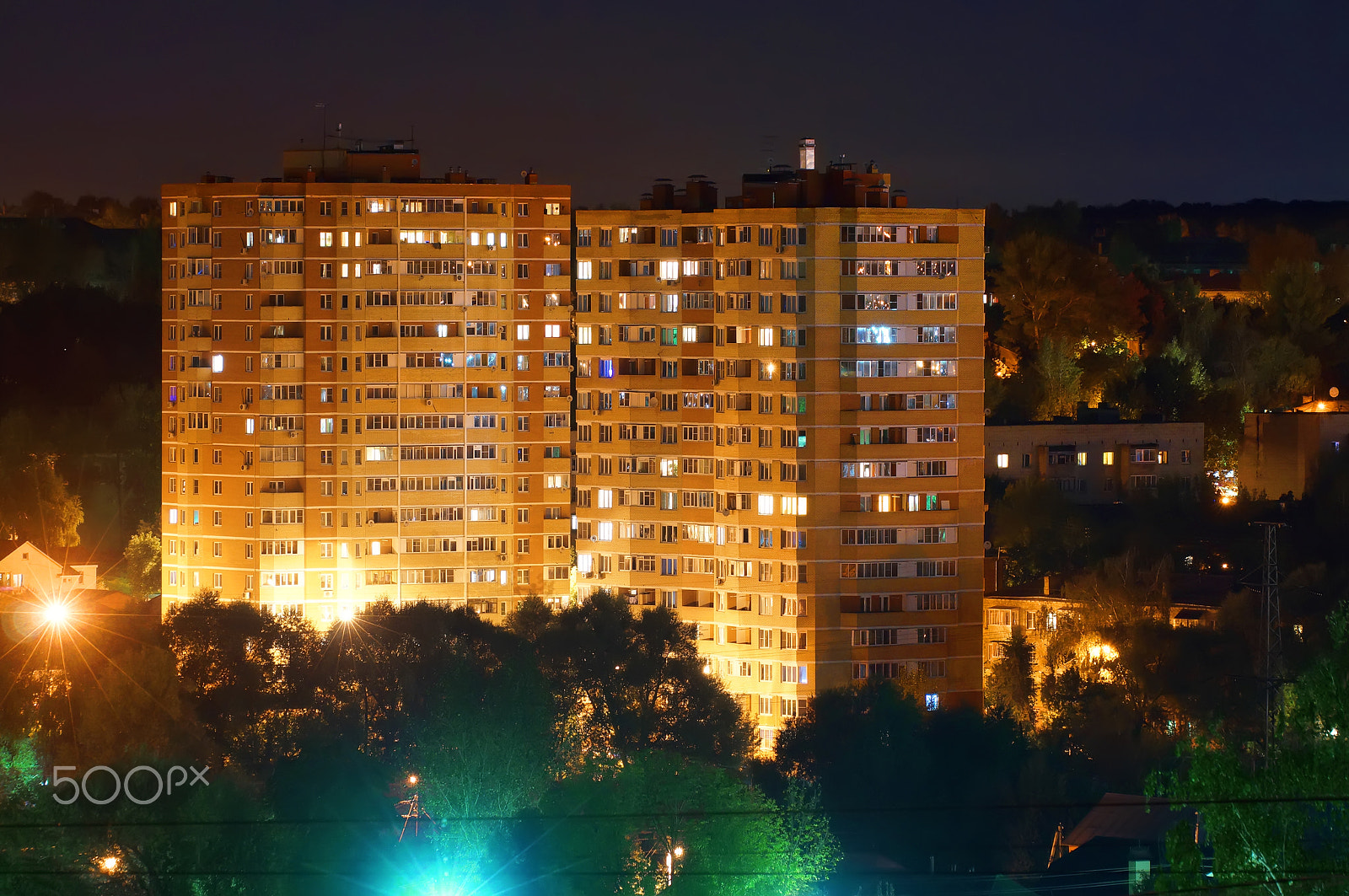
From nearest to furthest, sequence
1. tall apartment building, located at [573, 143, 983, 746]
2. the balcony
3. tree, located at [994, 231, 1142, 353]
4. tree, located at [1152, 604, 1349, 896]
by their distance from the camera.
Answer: tree, located at [1152, 604, 1349, 896] → tall apartment building, located at [573, 143, 983, 746] → the balcony → tree, located at [994, 231, 1142, 353]

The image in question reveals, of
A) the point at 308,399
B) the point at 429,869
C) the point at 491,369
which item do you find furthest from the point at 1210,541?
the point at 429,869

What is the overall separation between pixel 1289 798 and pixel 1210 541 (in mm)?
37318

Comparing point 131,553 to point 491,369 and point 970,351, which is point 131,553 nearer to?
point 491,369

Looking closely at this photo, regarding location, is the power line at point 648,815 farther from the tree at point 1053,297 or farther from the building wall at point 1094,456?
the tree at point 1053,297

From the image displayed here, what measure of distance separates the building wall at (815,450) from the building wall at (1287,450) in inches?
700

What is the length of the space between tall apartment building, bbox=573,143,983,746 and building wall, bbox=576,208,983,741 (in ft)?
0.13

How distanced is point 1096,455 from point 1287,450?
6398mm

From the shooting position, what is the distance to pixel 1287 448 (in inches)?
2517

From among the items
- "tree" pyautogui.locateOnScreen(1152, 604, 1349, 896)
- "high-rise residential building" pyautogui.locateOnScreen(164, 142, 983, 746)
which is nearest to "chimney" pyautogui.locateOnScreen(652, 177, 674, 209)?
"high-rise residential building" pyautogui.locateOnScreen(164, 142, 983, 746)

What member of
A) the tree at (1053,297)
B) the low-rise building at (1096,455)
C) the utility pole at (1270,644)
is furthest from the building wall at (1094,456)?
the utility pole at (1270,644)

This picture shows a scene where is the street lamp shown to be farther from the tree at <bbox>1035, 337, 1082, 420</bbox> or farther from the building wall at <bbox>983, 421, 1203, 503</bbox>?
the tree at <bbox>1035, 337, 1082, 420</bbox>

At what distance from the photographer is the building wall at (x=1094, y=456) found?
60.5 m

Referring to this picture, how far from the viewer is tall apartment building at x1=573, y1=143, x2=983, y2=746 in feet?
155

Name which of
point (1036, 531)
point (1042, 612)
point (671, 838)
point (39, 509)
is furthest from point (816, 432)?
point (39, 509)
